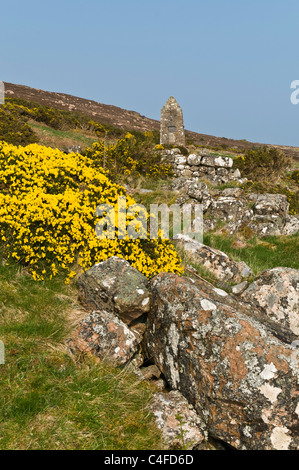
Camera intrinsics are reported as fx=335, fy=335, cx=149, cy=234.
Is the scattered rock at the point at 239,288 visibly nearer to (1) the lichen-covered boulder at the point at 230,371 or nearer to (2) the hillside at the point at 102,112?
(1) the lichen-covered boulder at the point at 230,371

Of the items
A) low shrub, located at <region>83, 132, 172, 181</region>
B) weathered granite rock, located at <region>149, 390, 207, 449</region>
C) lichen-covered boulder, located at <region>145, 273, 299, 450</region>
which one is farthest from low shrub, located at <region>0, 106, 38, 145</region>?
weathered granite rock, located at <region>149, 390, 207, 449</region>

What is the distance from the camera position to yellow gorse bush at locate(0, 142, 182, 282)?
5.50 meters

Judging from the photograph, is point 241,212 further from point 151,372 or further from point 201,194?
point 151,372

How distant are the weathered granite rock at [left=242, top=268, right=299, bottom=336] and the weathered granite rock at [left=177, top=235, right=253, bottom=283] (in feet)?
3.03

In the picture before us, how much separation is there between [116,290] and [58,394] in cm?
164

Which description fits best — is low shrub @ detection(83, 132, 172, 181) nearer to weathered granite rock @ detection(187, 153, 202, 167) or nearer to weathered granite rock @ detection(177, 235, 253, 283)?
weathered granite rock @ detection(187, 153, 202, 167)

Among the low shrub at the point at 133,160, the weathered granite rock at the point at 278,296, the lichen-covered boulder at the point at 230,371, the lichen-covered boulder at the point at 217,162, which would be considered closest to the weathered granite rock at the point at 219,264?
the weathered granite rock at the point at 278,296

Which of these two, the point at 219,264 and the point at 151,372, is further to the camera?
the point at 219,264

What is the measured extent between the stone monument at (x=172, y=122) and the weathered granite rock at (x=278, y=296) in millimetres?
21933

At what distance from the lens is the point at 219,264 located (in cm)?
726

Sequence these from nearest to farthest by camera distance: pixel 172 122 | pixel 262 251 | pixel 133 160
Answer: pixel 262 251 → pixel 133 160 → pixel 172 122

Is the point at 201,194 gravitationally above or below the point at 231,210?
above

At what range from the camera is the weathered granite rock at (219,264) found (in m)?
7.14

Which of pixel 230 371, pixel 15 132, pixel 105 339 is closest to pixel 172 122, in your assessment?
pixel 15 132
